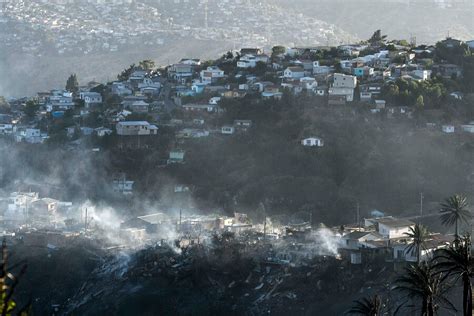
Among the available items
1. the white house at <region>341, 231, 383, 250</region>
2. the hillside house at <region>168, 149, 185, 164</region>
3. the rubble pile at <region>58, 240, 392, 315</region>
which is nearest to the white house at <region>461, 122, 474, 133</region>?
the white house at <region>341, 231, 383, 250</region>

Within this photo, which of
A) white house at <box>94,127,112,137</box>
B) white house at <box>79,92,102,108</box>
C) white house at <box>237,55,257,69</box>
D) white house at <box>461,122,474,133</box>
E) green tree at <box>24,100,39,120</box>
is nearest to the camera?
white house at <box>461,122,474,133</box>

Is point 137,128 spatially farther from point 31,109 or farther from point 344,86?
point 31,109

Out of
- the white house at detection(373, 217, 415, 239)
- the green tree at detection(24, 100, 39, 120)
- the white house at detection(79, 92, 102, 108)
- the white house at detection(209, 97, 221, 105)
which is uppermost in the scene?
the white house at detection(209, 97, 221, 105)

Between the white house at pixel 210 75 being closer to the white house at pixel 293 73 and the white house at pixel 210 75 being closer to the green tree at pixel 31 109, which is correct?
the white house at pixel 293 73

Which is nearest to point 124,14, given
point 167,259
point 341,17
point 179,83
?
point 341,17

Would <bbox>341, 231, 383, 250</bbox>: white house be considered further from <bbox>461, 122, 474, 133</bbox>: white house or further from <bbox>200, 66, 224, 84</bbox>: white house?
<bbox>200, 66, 224, 84</bbox>: white house

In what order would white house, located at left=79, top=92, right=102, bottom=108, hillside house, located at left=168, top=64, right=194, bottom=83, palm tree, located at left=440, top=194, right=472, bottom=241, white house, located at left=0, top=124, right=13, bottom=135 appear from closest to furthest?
1. palm tree, located at left=440, top=194, right=472, bottom=241
2. white house, located at left=0, top=124, right=13, bottom=135
3. white house, located at left=79, top=92, right=102, bottom=108
4. hillside house, located at left=168, top=64, right=194, bottom=83

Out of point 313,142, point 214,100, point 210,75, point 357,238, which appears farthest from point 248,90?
point 357,238
